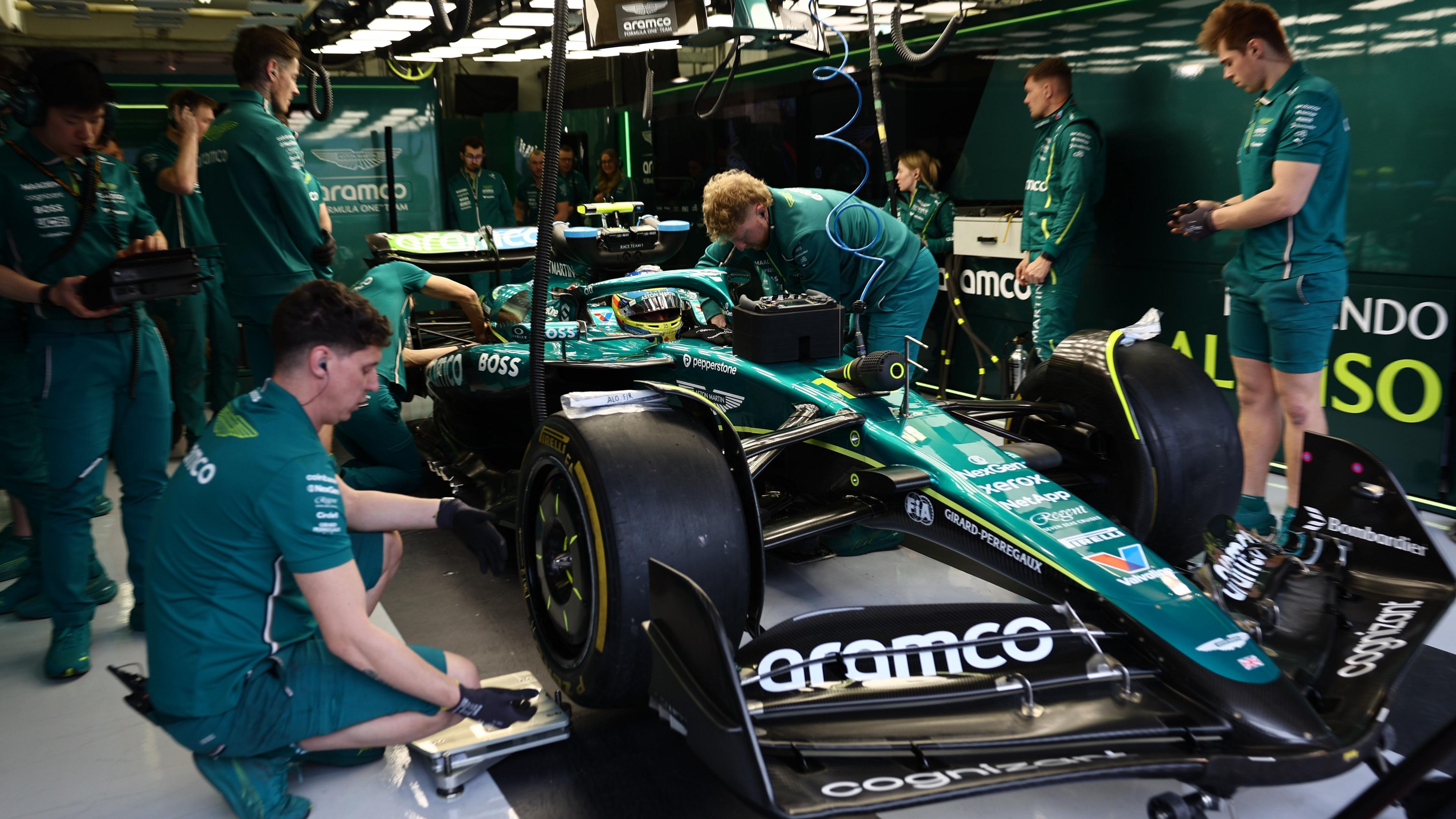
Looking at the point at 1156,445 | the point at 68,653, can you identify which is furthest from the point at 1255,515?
the point at 68,653

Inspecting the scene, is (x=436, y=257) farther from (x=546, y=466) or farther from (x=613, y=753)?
(x=613, y=753)

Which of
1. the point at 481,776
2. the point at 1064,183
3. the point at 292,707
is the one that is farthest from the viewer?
the point at 1064,183

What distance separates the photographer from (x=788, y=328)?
3.37 m

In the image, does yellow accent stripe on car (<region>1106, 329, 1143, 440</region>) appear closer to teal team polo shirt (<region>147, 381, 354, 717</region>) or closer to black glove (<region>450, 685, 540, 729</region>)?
black glove (<region>450, 685, 540, 729</region>)

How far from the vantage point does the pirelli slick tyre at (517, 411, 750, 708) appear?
236 centimetres

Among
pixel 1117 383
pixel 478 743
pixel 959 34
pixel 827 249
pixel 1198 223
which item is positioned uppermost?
pixel 959 34

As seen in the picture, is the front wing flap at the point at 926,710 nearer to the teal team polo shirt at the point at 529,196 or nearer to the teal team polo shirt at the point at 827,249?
the teal team polo shirt at the point at 827,249

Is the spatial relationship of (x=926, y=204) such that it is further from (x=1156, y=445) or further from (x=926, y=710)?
(x=926, y=710)

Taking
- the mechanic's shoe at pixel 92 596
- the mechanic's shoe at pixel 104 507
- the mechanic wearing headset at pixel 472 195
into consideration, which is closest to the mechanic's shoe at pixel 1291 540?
the mechanic's shoe at pixel 92 596

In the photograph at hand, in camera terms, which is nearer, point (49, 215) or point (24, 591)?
point (49, 215)

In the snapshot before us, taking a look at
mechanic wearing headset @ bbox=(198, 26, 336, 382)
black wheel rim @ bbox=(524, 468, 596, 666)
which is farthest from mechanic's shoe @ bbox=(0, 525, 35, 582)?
black wheel rim @ bbox=(524, 468, 596, 666)

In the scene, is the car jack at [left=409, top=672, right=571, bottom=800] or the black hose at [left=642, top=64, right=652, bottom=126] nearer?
the car jack at [left=409, top=672, right=571, bottom=800]

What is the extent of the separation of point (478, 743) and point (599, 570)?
538 mm

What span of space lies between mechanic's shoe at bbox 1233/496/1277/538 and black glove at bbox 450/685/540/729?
2889 mm
